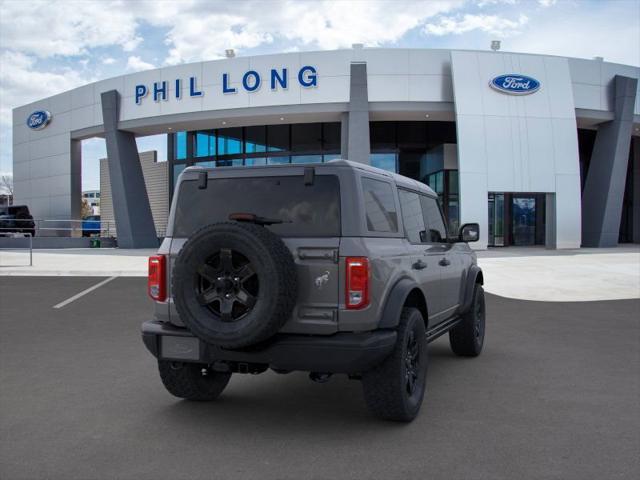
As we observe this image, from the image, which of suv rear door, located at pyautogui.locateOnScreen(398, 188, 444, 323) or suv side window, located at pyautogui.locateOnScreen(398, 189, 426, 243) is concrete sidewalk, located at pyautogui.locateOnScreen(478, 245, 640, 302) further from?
suv side window, located at pyautogui.locateOnScreen(398, 189, 426, 243)

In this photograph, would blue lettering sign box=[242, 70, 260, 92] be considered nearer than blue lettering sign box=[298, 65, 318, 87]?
No

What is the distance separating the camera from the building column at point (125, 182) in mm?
30844

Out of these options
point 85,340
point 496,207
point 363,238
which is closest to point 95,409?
point 363,238

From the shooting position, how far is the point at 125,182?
3116cm

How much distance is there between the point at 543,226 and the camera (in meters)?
33.8

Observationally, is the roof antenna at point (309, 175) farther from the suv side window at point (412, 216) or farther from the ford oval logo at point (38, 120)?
the ford oval logo at point (38, 120)

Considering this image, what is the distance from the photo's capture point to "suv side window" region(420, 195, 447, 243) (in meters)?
5.84

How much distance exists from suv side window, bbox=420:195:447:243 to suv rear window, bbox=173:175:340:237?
1.70 m

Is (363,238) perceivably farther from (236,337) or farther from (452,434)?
(452,434)

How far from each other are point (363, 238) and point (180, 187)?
1.60 m

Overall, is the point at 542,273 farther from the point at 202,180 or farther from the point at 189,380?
the point at 202,180

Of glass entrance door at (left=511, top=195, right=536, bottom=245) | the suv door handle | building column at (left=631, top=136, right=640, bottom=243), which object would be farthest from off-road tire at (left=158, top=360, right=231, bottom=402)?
building column at (left=631, top=136, right=640, bottom=243)

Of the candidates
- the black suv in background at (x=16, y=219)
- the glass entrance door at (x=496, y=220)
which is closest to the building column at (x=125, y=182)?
the black suv in background at (x=16, y=219)

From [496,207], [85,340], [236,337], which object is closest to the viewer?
[236,337]
